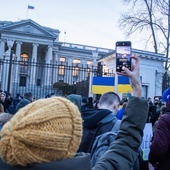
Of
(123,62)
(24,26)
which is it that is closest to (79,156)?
(123,62)

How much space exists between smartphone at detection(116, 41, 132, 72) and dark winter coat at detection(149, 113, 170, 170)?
1.12 meters

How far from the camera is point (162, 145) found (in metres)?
3.21

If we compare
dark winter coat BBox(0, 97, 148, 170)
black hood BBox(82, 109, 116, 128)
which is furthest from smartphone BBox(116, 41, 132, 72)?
black hood BBox(82, 109, 116, 128)

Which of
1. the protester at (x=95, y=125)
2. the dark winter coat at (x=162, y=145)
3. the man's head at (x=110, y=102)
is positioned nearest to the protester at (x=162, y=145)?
the dark winter coat at (x=162, y=145)

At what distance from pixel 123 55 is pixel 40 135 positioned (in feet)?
4.76

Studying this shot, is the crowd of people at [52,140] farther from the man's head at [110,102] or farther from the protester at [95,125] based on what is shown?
the man's head at [110,102]

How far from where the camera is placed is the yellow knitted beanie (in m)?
1.22

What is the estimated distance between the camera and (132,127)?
1724mm

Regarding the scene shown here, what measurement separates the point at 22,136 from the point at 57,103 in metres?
0.24

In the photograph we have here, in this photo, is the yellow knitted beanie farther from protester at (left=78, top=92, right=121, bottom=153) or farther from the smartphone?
protester at (left=78, top=92, right=121, bottom=153)

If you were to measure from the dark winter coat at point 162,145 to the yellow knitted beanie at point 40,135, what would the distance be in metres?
2.10

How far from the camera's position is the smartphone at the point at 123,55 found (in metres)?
2.30

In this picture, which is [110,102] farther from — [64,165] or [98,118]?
[64,165]

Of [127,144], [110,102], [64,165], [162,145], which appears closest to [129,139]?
[127,144]
